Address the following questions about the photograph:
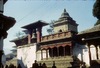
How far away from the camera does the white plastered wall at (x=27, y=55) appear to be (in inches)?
1459

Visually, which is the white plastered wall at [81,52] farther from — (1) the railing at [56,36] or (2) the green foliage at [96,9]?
(2) the green foliage at [96,9]

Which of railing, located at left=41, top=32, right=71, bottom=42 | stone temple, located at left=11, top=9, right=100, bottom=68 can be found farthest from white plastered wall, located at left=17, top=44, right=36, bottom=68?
railing, located at left=41, top=32, right=71, bottom=42

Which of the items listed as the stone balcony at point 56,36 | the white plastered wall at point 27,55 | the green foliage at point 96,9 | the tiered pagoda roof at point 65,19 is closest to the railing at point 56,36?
the stone balcony at point 56,36

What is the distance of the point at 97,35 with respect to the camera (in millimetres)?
19172

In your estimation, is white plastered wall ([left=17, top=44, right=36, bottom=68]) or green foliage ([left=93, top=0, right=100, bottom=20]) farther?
white plastered wall ([left=17, top=44, right=36, bottom=68])

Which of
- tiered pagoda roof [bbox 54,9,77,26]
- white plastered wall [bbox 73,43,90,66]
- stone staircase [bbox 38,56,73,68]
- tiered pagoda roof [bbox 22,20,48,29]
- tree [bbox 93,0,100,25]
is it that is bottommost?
stone staircase [bbox 38,56,73,68]

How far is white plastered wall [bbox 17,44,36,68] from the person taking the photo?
37.1 metres

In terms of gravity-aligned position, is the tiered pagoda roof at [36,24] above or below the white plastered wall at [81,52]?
above

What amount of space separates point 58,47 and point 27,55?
839 centimetres

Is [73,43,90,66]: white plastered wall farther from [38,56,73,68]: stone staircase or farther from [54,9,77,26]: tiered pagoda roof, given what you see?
[54,9,77,26]: tiered pagoda roof

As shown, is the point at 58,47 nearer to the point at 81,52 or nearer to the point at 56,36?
the point at 56,36

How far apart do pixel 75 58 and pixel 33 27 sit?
12702 millimetres

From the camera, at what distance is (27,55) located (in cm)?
3847

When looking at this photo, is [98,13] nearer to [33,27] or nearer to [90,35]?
[33,27]
